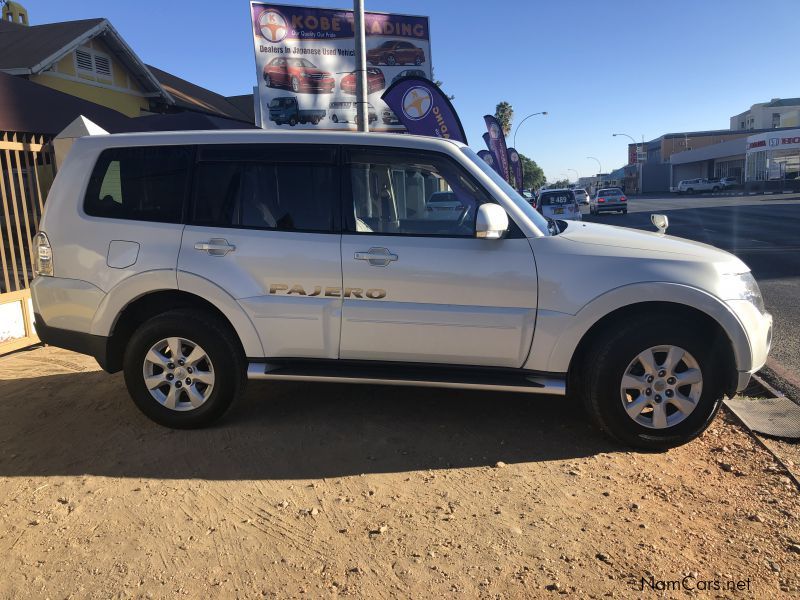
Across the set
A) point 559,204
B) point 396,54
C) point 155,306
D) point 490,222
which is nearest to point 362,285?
point 490,222

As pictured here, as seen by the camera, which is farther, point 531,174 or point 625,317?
point 531,174

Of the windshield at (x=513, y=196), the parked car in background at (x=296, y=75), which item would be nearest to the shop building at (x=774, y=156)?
the parked car in background at (x=296, y=75)

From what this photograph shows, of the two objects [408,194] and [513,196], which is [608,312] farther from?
[408,194]

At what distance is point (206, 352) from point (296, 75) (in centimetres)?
1226

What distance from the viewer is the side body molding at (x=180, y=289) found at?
3900 mm

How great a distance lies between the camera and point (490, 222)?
3.50 m

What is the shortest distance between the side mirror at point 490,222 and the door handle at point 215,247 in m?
1.64

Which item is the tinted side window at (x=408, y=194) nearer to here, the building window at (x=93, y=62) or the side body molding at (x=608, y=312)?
the side body molding at (x=608, y=312)

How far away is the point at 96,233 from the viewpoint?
404cm

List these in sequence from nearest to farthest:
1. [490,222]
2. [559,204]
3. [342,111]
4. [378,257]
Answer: [490,222]
[378,257]
[342,111]
[559,204]

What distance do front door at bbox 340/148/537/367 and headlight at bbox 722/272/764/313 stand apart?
117cm

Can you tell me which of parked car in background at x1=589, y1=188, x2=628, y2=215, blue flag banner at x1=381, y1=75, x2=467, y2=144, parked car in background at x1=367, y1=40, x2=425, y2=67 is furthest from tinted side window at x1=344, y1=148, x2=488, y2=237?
parked car in background at x1=589, y1=188, x2=628, y2=215

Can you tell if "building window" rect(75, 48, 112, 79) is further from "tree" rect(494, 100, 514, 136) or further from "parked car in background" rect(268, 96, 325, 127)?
"tree" rect(494, 100, 514, 136)

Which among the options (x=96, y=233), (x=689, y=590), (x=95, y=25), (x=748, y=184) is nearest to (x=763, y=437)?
(x=689, y=590)
